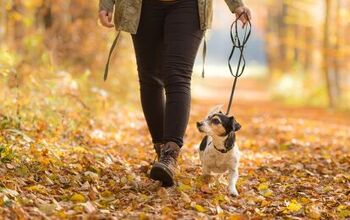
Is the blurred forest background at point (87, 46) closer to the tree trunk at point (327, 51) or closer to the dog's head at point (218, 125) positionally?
the tree trunk at point (327, 51)

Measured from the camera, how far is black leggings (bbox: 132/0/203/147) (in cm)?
470

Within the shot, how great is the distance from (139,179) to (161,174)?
0.48 metres

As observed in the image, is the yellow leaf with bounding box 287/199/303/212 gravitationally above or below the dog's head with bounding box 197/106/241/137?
below

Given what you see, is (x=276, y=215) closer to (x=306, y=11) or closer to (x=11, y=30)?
(x=11, y=30)

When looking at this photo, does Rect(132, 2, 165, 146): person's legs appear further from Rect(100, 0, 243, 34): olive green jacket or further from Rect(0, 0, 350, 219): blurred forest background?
Rect(0, 0, 350, 219): blurred forest background

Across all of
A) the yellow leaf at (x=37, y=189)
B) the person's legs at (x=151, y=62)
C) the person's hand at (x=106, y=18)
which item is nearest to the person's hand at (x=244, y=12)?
the person's legs at (x=151, y=62)

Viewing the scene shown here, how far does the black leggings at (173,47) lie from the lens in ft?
15.4

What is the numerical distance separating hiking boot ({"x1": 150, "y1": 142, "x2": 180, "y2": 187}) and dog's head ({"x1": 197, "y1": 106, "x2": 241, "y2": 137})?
33cm

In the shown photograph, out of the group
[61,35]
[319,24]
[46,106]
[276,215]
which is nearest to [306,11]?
[319,24]

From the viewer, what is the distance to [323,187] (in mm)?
5297

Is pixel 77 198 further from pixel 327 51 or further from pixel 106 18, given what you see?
pixel 327 51

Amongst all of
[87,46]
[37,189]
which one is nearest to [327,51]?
[87,46]

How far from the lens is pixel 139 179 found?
16.1 feet

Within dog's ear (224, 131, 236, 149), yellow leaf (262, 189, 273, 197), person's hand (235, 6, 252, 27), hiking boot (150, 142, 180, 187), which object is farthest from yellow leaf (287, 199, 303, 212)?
person's hand (235, 6, 252, 27)
